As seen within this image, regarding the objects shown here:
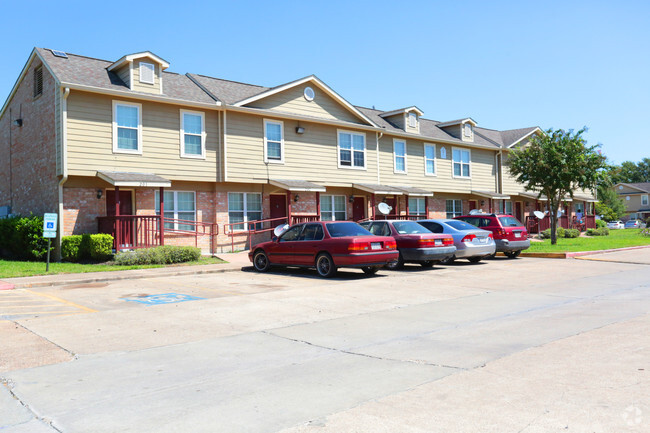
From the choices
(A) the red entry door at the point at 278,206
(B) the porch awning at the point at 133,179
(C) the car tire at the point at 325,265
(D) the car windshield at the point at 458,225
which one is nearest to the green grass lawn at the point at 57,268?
(B) the porch awning at the point at 133,179

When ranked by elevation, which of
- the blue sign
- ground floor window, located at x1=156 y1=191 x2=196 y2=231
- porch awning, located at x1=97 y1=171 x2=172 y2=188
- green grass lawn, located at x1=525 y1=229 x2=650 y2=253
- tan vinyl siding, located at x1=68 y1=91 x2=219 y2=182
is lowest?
the blue sign

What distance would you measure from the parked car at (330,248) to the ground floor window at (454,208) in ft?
64.0

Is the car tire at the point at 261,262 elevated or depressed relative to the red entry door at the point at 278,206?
depressed

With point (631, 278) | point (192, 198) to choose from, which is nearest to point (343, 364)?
point (631, 278)

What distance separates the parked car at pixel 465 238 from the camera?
16750 mm

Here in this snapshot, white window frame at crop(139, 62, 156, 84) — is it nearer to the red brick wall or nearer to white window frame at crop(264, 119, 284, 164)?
the red brick wall

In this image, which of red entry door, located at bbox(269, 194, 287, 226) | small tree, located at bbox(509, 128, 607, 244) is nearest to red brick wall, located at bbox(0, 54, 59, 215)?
red entry door, located at bbox(269, 194, 287, 226)

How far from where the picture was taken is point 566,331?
23.7 feet

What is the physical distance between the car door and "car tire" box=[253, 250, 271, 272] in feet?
4.23

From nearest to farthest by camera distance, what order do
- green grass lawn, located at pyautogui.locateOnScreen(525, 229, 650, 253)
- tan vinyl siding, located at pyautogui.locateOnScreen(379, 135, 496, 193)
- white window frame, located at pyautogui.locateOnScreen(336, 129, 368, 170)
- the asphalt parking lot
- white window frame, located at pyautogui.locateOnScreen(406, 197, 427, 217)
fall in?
1. the asphalt parking lot
2. green grass lawn, located at pyautogui.locateOnScreen(525, 229, 650, 253)
3. white window frame, located at pyautogui.locateOnScreen(336, 129, 368, 170)
4. tan vinyl siding, located at pyautogui.locateOnScreen(379, 135, 496, 193)
5. white window frame, located at pyautogui.locateOnScreen(406, 197, 427, 217)

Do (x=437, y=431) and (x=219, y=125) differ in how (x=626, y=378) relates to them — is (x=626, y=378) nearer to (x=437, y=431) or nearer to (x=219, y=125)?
(x=437, y=431)

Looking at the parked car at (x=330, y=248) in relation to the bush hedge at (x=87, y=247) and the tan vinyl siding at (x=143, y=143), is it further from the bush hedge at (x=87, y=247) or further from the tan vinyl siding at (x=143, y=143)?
the tan vinyl siding at (x=143, y=143)

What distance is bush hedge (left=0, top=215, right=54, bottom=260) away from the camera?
18203 millimetres

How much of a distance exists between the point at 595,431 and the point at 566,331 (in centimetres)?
367
